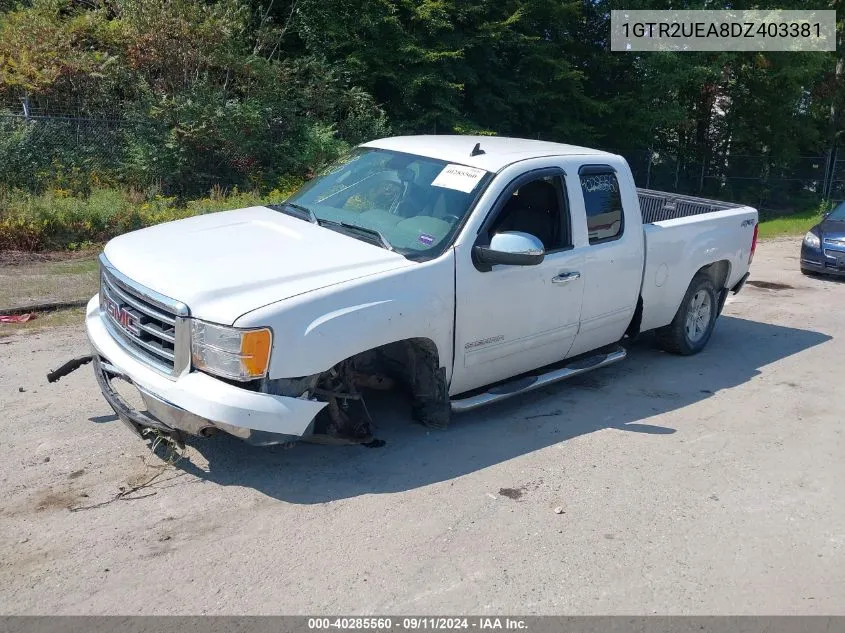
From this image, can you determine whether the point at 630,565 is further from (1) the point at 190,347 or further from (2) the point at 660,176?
(2) the point at 660,176

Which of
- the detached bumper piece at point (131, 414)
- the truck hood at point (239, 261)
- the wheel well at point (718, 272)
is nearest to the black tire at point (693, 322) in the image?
the wheel well at point (718, 272)

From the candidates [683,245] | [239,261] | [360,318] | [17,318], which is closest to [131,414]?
[239,261]

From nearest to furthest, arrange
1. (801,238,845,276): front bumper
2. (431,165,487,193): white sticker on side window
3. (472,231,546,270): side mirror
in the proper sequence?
(472,231,546,270): side mirror
(431,165,487,193): white sticker on side window
(801,238,845,276): front bumper

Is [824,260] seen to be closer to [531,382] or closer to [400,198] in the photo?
[531,382]

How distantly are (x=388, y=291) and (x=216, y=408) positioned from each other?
3.96 feet

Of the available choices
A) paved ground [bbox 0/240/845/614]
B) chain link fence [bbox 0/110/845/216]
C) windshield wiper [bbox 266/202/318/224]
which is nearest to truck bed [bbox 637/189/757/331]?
paved ground [bbox 0/240/845/614]

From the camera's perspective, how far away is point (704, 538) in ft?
14.7

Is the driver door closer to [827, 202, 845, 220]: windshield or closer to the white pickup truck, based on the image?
the white pickup truck

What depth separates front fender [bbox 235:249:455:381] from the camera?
4352 millimetres

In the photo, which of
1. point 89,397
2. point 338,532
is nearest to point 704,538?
point 338,532

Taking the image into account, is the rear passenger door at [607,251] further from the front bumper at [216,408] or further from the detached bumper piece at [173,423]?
the detached bumper piece at [173,423]

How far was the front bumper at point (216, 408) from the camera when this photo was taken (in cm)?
428

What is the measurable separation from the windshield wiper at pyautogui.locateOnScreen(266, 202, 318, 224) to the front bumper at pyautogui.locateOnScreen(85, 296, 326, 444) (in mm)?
1694
